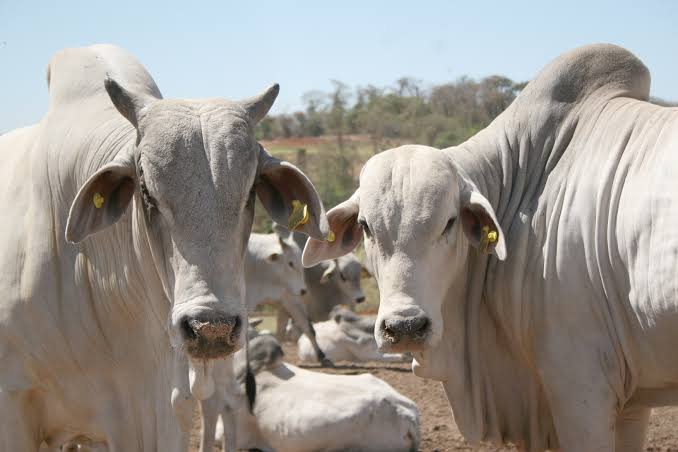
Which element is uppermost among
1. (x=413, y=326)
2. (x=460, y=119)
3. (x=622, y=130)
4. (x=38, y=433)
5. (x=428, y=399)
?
(x=622, y=130)

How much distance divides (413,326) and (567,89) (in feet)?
4.68

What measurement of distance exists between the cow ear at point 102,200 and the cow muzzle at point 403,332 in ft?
3.59

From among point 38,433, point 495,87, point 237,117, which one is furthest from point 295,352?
point 495,87

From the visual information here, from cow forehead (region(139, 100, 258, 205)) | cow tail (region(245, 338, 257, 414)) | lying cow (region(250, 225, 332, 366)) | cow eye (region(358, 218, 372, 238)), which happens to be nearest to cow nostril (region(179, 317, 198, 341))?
cow forehead (region(139, 100, 258, 205))

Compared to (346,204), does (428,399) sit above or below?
below

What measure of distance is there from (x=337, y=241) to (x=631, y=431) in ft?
5.24

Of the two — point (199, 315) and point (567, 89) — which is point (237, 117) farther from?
point (567, 89)

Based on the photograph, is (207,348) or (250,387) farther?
(250,387)

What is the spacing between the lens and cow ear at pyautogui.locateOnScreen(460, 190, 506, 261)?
392cm

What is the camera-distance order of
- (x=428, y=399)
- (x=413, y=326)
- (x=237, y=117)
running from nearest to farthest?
(x=237, y=117), (x=413, y=326), (x=428, y=399)

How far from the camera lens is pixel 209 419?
6.35m

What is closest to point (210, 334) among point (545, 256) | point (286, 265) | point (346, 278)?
point (545, 256)

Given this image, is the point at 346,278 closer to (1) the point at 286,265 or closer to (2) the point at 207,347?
(1) the point at 286,265

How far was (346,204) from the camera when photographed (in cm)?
415
